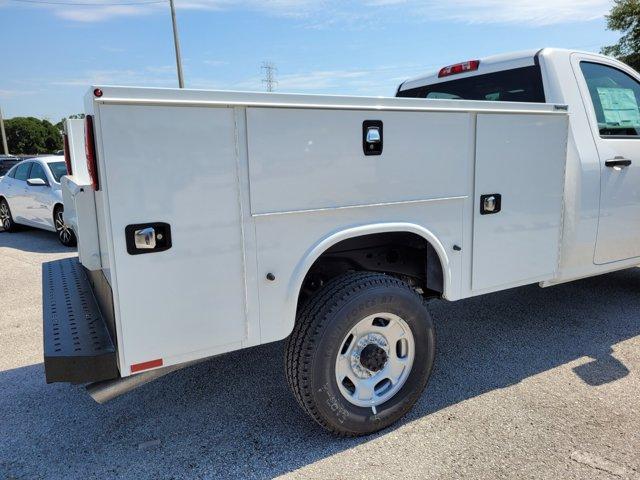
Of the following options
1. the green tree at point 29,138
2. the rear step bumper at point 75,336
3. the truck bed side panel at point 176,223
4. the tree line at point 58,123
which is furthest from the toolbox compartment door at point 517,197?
the green tree at point 29,138

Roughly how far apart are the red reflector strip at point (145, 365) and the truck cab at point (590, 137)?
262 centimetres

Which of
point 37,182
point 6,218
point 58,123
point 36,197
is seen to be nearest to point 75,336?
point 37,182

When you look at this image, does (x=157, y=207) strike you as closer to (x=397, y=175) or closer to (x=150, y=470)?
(x=397, y=175)

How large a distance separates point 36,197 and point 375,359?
8.64 meters

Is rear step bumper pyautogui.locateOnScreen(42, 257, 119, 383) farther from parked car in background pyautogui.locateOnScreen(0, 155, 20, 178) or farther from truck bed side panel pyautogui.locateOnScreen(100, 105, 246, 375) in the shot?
parked car in background pyautogui.locateOnScreen(0, 155, 20, 178)

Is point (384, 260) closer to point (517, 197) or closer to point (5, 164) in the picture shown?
point (517, 197)

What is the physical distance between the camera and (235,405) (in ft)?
10.6

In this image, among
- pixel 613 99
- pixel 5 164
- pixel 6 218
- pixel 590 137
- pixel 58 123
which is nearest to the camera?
pixel 590 137

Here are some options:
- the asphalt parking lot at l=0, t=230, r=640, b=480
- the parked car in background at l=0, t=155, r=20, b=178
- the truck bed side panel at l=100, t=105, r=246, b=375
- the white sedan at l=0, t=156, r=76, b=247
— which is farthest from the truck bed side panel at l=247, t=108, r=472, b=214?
the parked car in background at l=0, t=155, r=20, b=178

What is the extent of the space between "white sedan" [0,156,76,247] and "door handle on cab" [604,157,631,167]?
7429 mm

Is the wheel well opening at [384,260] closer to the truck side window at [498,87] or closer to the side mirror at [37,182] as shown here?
the truck side window at [498,87]

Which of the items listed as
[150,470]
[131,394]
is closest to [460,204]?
[150,470]

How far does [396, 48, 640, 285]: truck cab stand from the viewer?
3.52 metres

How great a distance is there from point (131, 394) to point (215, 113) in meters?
2.12
